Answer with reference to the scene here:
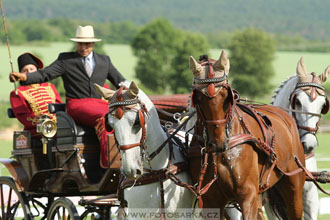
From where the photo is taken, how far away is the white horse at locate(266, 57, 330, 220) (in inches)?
250

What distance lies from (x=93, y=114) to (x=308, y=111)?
2.04 metres

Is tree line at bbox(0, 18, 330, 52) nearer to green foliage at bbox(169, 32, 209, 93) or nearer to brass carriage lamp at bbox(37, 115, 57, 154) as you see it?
green foliage at bbox(169, 32, 209, 93)

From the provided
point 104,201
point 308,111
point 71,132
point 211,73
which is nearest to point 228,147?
point 211,73

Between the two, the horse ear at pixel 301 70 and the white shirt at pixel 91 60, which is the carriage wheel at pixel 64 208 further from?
the horse ear at pixel 301 70

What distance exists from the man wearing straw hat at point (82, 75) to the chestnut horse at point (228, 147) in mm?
1678

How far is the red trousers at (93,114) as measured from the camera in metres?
6.51

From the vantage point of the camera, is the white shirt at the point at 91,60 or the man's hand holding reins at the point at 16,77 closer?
the man's hand holding reins at the point at 16,77

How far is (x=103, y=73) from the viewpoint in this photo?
6.89m

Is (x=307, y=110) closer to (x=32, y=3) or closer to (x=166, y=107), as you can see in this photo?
(x=166, y=107)

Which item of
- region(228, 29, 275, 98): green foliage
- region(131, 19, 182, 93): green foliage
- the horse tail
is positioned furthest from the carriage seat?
region(228, 29, 275, 98): green foliage

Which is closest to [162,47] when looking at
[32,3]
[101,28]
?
[101,28]

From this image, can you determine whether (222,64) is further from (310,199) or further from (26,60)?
(26,60)

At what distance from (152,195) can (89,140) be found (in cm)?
168

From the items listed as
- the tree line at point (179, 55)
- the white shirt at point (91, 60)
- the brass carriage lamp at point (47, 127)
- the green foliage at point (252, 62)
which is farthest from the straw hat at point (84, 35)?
the green foliage at point (252, 62)
